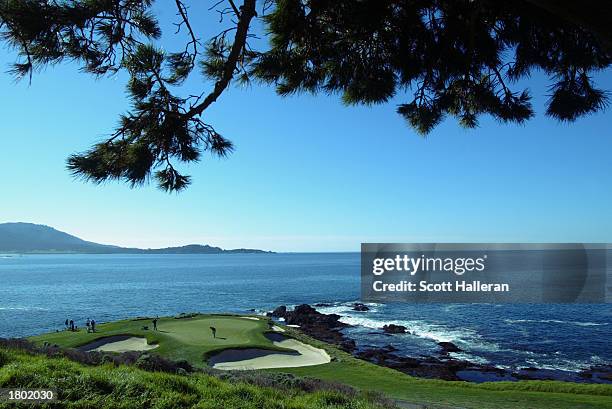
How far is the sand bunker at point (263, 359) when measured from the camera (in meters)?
24.8

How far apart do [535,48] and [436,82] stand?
135 cm

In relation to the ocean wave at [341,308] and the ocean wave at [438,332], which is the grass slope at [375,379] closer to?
the ocean wave at [438,332]

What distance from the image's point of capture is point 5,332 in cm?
4694

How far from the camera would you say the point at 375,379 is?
21.7 m

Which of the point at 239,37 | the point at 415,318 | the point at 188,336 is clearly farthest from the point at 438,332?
the point at 239,37

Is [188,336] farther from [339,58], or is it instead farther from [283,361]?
[339,58]

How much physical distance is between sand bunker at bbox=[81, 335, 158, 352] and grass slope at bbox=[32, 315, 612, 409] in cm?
57

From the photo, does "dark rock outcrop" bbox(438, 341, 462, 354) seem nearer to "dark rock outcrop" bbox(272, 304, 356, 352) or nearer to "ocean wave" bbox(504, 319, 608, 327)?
"dark rock outcrop" bbox(272, 304, 356, 352)

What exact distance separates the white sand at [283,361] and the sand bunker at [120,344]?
6335mm

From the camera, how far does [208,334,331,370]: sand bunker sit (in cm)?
2483

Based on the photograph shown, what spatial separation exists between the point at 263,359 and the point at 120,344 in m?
10.5

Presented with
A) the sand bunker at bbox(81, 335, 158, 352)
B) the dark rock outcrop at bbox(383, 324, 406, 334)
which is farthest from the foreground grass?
the dark rock outcrop at bbox(383, 324, 406, 334)

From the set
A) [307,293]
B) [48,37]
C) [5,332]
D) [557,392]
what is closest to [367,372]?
[557,392]

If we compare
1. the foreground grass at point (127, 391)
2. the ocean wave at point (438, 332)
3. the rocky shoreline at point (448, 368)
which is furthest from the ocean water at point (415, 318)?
the foreground grass at point (127, 391)
